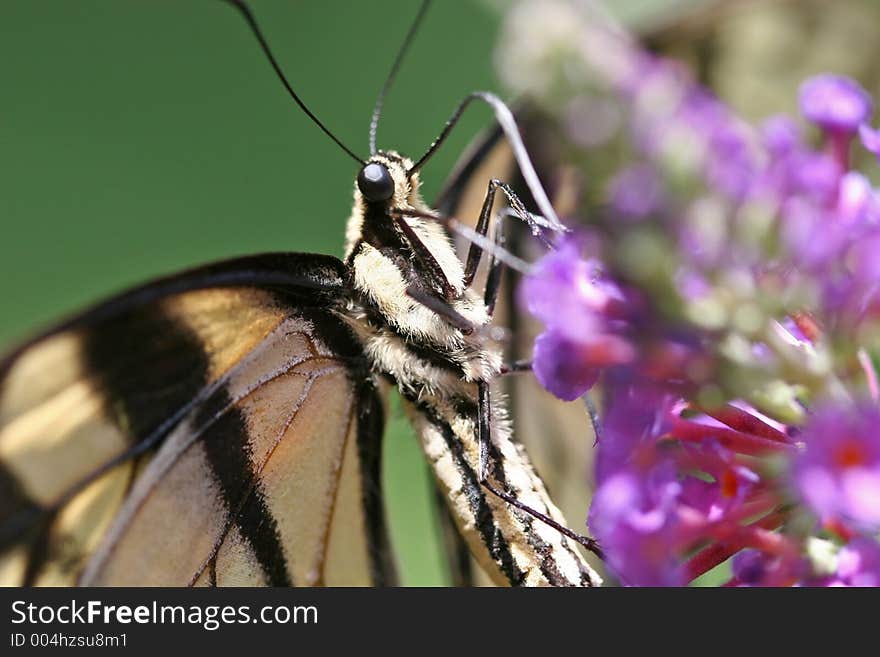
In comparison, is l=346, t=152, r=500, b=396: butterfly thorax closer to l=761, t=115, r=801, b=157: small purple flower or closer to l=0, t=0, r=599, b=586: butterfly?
l=0, t=0, r=599, b=586: butterfly

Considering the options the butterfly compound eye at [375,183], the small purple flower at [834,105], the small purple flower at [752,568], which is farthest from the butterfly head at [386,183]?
the small purple flower at [752,568]

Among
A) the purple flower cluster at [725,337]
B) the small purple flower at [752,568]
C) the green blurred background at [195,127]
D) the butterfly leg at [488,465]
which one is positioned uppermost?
the green blurred background at [195,127]

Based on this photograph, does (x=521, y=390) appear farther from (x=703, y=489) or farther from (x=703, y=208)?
(x=703, y=208)

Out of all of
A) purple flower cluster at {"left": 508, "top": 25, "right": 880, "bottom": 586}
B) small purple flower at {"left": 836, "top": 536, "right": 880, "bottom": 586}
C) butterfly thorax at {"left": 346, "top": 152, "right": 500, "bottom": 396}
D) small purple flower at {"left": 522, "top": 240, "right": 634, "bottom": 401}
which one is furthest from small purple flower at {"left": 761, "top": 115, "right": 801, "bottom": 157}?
butterfly thorax at {"left": 346, "top": 152, "right": 500, "bottom": 396}

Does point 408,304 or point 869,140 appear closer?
point 869,140

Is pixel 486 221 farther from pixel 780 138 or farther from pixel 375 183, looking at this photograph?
pixel 780 138

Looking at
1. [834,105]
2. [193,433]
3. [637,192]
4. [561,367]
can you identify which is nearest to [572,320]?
[561,367]

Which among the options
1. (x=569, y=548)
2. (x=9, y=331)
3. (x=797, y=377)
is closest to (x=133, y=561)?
(x=569, y=548)

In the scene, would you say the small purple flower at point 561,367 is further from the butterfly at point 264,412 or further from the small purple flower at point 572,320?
the butterfly at point 264,412
